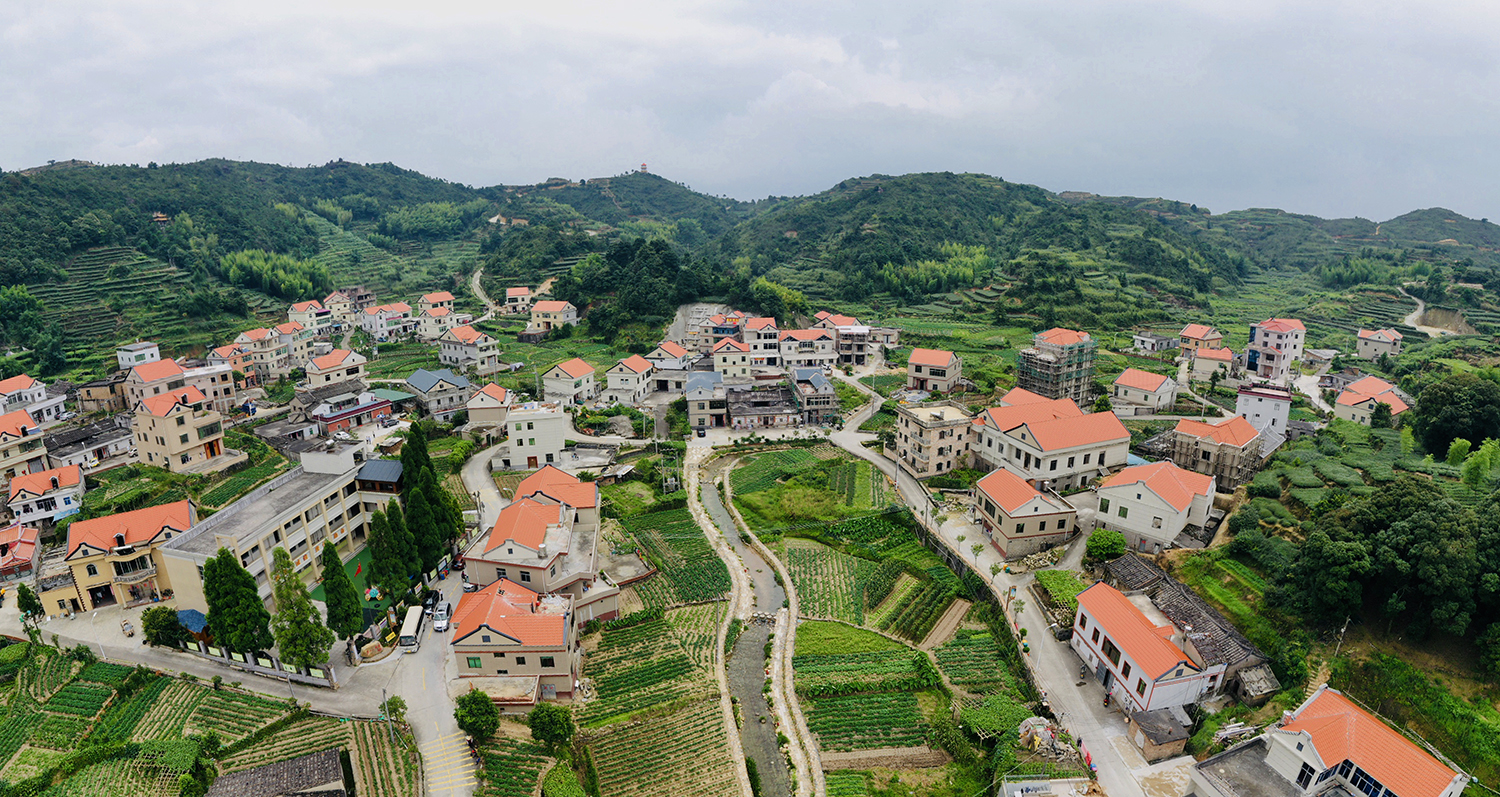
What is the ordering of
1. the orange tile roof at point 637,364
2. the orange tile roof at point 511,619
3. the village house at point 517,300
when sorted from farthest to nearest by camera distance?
the village house at point 517,300, the orange tile roof at point 637,364, the orange tile roof at point 511,619

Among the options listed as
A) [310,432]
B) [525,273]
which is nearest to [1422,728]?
[310,432]

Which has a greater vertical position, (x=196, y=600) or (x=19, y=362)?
(x=19, y=362)

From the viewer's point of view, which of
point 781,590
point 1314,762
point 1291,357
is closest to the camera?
point 1314,762

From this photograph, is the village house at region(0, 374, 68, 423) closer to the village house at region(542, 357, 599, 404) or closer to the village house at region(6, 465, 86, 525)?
the village house at region(6, 465, 86, 525)

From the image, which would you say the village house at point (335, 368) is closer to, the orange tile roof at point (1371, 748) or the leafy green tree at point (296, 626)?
the leafy green tree at point (296, 626)

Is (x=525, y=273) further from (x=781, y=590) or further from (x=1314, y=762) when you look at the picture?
(x=1314, y=762)

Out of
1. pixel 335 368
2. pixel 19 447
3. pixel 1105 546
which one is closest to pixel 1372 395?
pixel 1105 546

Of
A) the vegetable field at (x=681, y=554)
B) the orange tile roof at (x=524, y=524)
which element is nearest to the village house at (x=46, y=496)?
the orange tile roof at (x=524, y=524)
